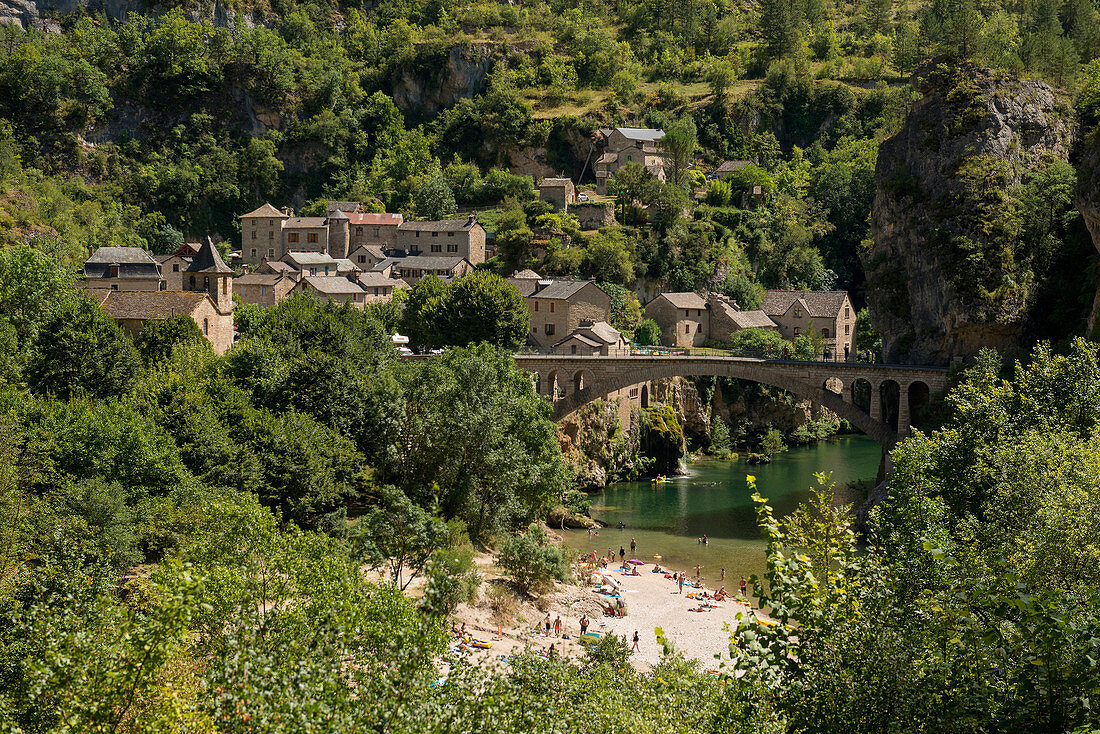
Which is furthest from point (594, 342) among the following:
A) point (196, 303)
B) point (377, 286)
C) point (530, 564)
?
point (530, 564)

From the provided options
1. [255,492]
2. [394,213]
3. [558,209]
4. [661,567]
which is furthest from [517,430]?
[394,213]

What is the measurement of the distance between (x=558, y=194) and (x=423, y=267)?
54.9 feet

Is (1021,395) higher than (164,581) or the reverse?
higher

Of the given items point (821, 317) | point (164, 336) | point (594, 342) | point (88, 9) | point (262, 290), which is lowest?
point (821, 317)

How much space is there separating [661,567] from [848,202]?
65.0 metres

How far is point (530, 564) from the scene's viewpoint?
41062mm

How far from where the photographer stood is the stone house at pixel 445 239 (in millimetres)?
92500

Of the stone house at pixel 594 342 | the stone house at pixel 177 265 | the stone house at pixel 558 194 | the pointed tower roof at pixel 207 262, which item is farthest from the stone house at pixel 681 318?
the pointed tower roof at pixel 207 262

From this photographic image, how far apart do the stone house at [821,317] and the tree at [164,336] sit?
5181cm

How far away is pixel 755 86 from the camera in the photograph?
12212cm

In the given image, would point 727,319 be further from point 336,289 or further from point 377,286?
point 336,289

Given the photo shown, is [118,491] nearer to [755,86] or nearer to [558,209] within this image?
[558,209]

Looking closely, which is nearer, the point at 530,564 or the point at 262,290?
the point at 530,564

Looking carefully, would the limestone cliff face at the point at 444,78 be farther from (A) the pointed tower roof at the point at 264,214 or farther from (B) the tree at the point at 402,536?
(B) the tree at the point at 402,536
